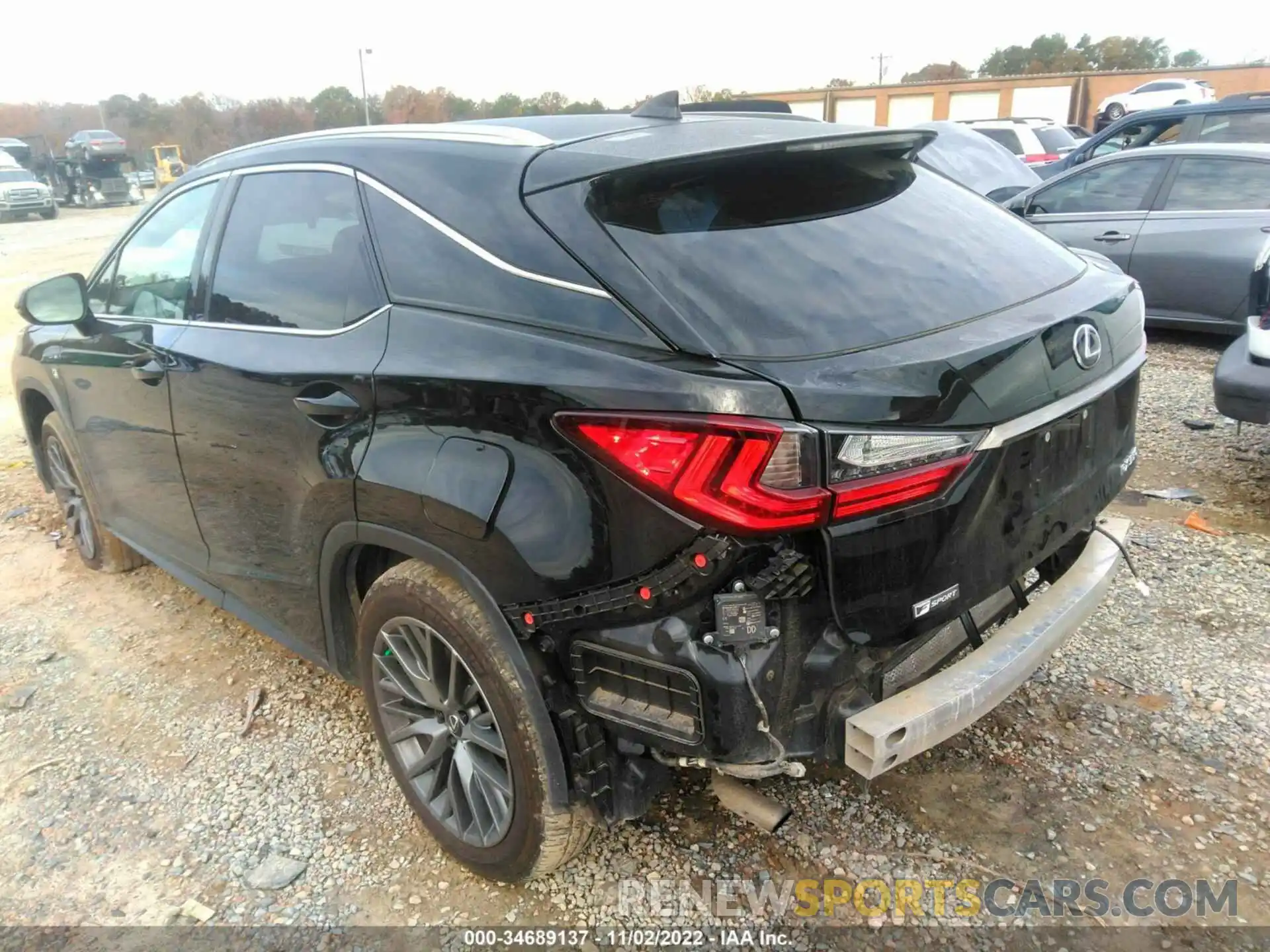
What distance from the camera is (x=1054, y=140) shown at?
662 inches

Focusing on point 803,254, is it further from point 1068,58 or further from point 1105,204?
point 1068,58

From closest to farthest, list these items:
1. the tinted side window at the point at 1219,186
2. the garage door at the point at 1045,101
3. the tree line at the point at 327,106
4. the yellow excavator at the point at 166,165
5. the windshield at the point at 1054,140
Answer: the tinted side window at the point at 1219,186
the windshield at the point at 1054,140
the garage door at the point at 1045,101
the yellow excavator at the point at 166,165
the tree line at the point at 327,106

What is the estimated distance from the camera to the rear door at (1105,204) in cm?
738

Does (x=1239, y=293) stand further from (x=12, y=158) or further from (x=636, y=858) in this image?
(x=12, y=158)

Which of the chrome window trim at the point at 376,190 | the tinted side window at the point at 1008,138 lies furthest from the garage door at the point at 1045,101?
the chrome window trim at the point at 376,190

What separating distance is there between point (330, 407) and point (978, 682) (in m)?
1.72

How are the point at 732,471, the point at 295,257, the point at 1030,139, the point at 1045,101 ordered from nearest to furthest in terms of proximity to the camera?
1. the point at 732,471
2. the point at 295,257
3. the point at 1030,139
4. the point at 1045,101

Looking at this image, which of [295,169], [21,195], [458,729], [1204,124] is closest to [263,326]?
[295,169]

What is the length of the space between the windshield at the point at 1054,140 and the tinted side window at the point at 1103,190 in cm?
963

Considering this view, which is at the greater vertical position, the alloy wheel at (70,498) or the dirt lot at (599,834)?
the alloy wheel at (70,498)

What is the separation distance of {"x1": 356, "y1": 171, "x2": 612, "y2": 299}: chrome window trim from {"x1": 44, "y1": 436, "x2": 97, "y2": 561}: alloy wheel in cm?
275

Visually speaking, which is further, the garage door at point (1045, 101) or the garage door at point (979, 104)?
the garage door at point (979, 104)

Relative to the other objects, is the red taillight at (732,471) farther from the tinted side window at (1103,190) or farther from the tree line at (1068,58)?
the tree line at (1068,58)

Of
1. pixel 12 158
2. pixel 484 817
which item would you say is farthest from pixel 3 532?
pixel 12 158
